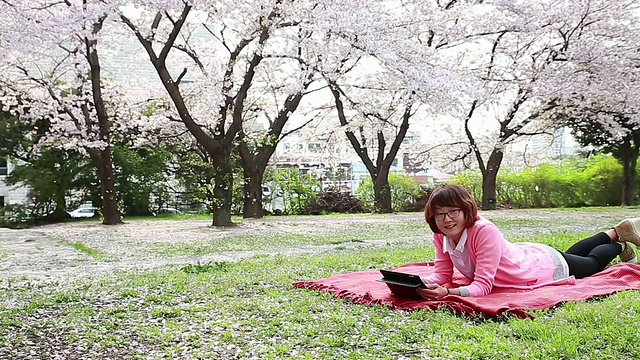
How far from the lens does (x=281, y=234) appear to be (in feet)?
33.3

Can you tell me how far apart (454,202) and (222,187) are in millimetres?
8722

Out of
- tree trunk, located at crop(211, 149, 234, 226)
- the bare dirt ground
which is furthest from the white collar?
tree trunk, located at crop(211, 149, 234, 226)

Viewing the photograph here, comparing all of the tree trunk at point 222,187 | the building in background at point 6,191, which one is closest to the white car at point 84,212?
the building in background at point 6,191

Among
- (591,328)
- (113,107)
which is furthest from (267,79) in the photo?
(591,328)

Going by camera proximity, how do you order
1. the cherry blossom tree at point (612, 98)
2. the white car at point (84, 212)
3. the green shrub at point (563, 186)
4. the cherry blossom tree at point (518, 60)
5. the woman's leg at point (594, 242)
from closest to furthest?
the woman's leg at point (594, 242), the cherry blossom tree at point (518, 60), the cherry blossom tree at point (612, 98), the white car at point (84, 212), the green shrub at point (563, 186)

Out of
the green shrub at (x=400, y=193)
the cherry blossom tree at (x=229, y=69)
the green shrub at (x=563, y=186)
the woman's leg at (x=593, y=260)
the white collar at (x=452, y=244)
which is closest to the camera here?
the white collar at (x=452, y=244)

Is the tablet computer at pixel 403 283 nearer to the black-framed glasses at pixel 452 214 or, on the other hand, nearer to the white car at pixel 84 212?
the black-framed glasses at pixel 452 214

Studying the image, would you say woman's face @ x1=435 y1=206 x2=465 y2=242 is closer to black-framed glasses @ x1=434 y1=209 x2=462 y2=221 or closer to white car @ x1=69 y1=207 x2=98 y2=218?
A: black-framed glasses @ x1=434 y1=209 x2=462 y2=221

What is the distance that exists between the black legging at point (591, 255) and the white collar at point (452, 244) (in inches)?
36.4

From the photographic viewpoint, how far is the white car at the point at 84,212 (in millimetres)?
17939

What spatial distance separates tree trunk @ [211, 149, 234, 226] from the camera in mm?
12031

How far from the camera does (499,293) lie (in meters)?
3.77

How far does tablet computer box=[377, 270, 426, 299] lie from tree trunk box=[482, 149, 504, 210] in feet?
46.6

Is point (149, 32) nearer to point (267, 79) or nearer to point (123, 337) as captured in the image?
point (267, 79)
